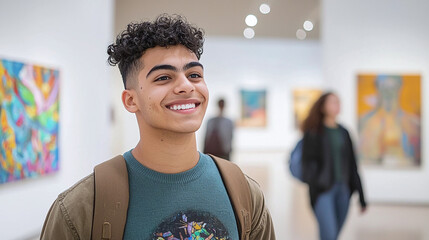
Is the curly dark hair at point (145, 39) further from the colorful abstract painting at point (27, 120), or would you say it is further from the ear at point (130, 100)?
the colorful abstract painting at point (27, 120)

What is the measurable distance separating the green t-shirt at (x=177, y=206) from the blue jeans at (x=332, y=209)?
2871 mm

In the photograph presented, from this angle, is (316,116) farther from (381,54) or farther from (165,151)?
(381,54)

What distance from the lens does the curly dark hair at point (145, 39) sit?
1420 mm

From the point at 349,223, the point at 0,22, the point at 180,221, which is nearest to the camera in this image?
the point at 180,221

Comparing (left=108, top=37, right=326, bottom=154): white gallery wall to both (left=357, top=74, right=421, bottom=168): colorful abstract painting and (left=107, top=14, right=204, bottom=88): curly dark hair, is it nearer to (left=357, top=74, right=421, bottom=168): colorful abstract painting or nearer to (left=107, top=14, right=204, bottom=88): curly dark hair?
(left=357, top=74, right=421, bottom=168): colorful abstract painting

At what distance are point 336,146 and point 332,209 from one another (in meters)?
0.61

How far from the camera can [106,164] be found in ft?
4.70

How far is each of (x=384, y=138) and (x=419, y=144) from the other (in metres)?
0.70

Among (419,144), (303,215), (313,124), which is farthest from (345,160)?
(419,144)

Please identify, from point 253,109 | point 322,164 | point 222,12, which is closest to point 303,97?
point 253,109

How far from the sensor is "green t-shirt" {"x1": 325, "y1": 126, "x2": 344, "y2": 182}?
4.25m

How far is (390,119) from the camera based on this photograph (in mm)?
8523

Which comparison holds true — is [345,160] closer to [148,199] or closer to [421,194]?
[148,199]

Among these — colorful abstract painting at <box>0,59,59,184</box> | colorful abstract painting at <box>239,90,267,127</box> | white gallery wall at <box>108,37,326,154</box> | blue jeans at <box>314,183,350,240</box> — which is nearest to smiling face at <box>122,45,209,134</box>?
blue jeans at <box>314,183,350,240</box>
